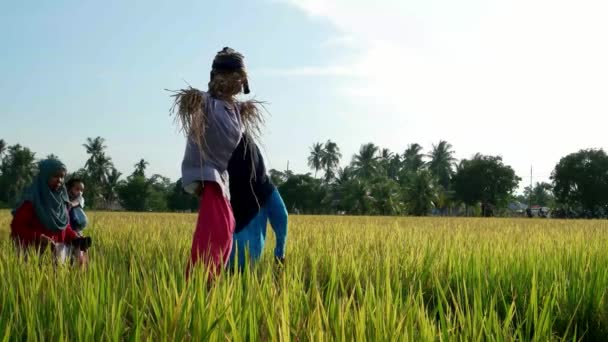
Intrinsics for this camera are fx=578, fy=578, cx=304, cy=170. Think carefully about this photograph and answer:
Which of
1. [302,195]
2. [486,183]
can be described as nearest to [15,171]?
[302,195]

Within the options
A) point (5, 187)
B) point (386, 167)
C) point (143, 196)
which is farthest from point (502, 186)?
point (5, 187)

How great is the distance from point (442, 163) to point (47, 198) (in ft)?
189

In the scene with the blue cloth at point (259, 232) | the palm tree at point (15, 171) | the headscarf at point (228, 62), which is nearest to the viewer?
the headscarf at point (228, 62)

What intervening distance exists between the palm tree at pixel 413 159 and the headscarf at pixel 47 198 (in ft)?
189

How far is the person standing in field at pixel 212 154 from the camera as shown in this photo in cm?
227

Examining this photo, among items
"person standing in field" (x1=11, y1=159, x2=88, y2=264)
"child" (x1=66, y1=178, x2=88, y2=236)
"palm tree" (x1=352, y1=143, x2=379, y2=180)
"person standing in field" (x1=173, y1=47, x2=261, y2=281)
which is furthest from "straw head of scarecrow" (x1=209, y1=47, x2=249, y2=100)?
"palm tree" (x1=352, y1=143, x2=379, y2=180)

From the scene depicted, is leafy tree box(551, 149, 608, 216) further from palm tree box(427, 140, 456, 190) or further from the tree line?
palm tree box(427, 140, 456, 190)

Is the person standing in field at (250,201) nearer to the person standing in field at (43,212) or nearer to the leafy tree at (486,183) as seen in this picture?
the person standing in field at (43,212)

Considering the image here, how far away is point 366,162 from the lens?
176 ft

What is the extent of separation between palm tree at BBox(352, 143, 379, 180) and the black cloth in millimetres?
50870

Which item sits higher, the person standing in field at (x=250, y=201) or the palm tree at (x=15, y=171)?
the palm tree at (x=15, y=171)

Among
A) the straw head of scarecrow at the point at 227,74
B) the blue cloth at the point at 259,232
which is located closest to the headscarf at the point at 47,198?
the blue cloth at the point at 259,232

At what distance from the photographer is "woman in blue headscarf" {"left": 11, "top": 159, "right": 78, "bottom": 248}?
388 cm

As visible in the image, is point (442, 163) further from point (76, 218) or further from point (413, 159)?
point (76, 218)
